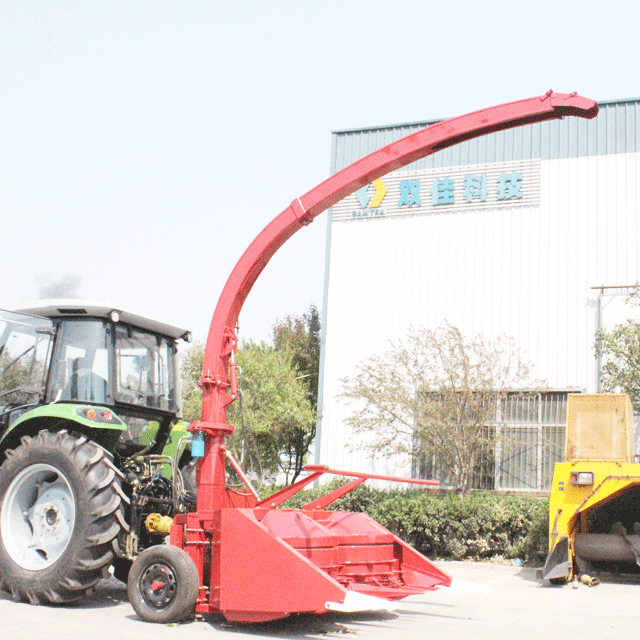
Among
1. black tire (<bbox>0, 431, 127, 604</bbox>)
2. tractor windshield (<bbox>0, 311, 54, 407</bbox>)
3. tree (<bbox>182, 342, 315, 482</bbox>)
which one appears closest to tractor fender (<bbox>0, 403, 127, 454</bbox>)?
black tire (<bbox>0, 431, 127, 604</bbox>)

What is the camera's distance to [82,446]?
7.07m

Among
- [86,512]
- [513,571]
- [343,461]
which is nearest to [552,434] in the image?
[343,461]

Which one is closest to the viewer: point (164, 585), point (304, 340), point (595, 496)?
point (164, 585)

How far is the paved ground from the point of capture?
20.2ft

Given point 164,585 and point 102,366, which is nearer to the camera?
point 164,585

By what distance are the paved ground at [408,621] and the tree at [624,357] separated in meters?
6.19

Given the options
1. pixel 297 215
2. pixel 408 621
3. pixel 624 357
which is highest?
pixel 297 215

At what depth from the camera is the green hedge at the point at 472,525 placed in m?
12.1

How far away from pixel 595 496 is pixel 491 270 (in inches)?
340

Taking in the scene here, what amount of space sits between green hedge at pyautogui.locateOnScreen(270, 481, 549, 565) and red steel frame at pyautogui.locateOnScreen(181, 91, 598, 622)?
527 cm

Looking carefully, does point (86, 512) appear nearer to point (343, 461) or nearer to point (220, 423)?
point (220, 423)

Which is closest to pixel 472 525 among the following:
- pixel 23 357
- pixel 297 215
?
pixel 297 215

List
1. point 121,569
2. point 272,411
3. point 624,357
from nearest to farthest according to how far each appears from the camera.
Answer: point 121,569 → point 624,357 → point 272,411

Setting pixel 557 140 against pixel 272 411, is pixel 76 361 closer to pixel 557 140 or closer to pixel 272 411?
pixel 272 411
